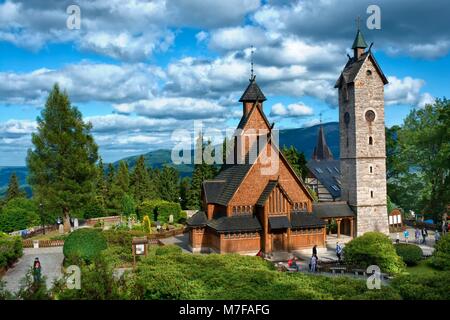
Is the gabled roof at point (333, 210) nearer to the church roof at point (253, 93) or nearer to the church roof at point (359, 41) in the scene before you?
the church roof at point (253, 93)

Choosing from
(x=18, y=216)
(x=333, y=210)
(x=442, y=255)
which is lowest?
(x=442, y=255)

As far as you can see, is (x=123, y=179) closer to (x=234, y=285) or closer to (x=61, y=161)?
(x=61, y=161)

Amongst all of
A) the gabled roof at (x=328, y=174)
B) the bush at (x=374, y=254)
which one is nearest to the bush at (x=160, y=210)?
the gabled roof at (x=328, y=174)

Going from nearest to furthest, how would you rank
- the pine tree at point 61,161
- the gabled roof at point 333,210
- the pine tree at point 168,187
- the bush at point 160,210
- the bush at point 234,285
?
the bush at point 234,285 < the gabled roof at point 333,210 < the pine tree at point 61,161 < the bush at point 160,210 < the pine tree at point 168,187

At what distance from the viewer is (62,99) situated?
42469 millimetres

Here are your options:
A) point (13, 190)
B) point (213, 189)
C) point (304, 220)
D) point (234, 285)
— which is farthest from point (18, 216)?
point (234, 285)

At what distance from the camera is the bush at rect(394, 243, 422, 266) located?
88.9ft

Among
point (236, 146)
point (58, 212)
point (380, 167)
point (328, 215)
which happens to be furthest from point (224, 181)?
point (58, 212)

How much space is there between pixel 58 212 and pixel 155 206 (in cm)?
1120

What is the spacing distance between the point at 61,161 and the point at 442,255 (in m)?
32.5

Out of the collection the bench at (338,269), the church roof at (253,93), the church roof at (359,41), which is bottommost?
Answer: the bench at (338,269)

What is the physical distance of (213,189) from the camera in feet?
110

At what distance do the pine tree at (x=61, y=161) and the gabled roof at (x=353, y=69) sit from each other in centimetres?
2447

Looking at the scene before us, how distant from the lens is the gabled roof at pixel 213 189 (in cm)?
3272
